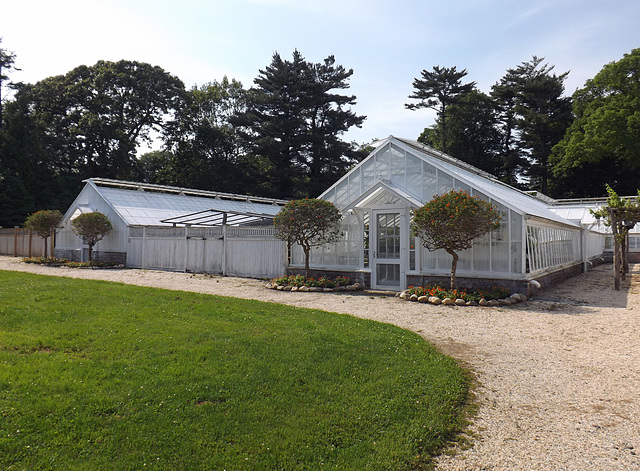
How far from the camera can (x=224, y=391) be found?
4.23 m

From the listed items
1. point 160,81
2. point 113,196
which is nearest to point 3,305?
point 113,196

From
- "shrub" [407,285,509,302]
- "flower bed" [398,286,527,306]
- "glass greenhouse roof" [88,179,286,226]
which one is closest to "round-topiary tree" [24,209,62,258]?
"glass greenhouse roof" [88,179,286,226]

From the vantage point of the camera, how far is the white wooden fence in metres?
16.5

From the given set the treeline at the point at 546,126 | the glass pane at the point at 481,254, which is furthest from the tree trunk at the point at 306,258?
the treeline at the point at 546,126

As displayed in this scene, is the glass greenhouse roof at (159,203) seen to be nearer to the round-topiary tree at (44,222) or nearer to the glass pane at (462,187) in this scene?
the round-topiary tree at (44,222)

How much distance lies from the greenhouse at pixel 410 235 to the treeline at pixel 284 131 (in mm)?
25086

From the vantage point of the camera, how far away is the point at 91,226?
2080 centimetres

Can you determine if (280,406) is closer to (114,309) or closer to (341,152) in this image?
(114,309)

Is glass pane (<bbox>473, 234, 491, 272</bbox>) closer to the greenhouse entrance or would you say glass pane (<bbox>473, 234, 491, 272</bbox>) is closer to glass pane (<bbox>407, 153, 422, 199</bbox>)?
the greenhouse entrance

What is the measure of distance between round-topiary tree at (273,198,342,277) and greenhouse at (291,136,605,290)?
0.54 m

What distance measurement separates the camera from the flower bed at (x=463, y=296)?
35.1 feet

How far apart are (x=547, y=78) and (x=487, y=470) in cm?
4632

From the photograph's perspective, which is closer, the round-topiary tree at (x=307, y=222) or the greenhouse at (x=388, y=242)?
the greenhouse at (x=388, y=242)

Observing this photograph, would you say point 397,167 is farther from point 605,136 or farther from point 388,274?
point 605,136
